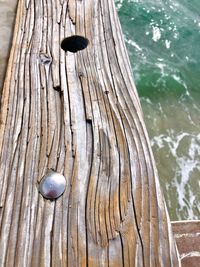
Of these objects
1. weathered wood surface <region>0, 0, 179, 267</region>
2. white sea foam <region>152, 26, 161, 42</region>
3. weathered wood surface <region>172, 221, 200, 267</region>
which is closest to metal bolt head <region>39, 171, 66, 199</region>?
weathered wood surface <region>0, 0, 179, 267</region>

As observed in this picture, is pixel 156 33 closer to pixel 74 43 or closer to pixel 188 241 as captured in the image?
pixel 74 43

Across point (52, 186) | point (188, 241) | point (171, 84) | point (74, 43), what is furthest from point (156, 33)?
point (52, 186)

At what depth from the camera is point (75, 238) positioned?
1194 millimetres

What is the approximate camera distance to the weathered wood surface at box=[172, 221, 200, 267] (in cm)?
213

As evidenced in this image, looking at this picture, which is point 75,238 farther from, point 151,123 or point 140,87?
point 140,87

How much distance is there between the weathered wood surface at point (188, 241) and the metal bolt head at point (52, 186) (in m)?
1.12

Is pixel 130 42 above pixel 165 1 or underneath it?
underneath

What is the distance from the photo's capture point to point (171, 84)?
4.98 metres

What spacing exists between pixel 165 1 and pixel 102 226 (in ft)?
20.4

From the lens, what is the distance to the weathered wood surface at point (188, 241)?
2.13 meters

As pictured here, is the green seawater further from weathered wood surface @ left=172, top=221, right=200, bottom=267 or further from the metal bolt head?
the metal bolt head

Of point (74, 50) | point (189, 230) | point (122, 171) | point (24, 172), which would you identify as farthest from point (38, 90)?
point (189, 230)

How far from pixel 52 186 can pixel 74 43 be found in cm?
108

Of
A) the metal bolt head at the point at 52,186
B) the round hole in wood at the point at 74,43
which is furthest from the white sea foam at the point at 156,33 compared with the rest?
the metal bolt head at the point at 52,186
